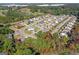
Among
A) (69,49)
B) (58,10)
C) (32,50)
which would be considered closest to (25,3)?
(58,10)

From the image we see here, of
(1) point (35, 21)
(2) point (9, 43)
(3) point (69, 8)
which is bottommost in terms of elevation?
(2) point (9, 43)

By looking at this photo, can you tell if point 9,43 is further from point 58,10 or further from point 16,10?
point 58,10

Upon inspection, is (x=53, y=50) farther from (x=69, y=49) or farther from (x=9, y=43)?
(x=9, y=43)

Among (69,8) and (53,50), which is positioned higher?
(69,8)

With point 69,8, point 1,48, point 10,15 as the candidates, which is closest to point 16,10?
point 10,15
